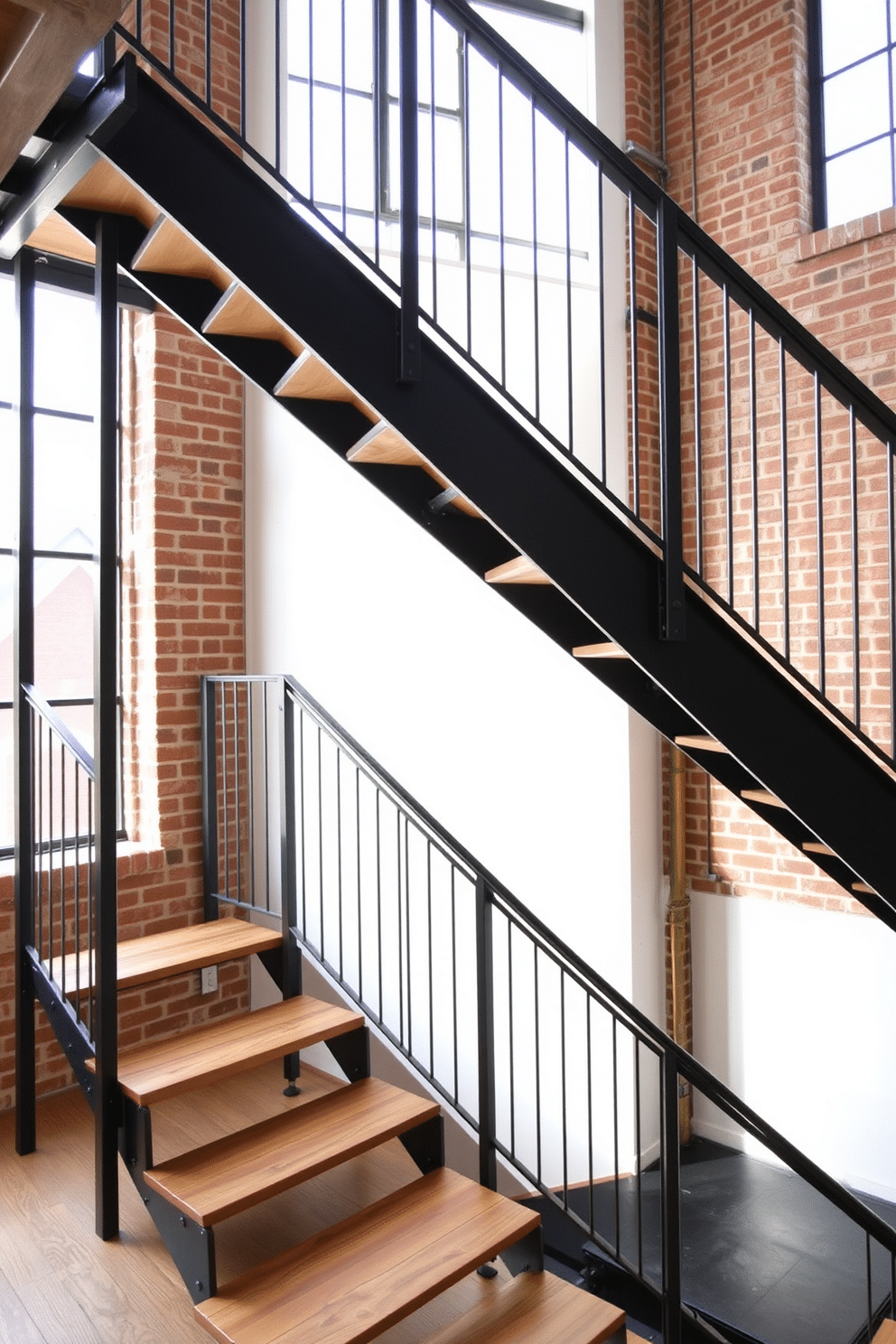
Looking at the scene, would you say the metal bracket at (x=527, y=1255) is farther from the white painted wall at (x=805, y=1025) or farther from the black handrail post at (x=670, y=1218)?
the white painted wall at (x=805, y=1025)

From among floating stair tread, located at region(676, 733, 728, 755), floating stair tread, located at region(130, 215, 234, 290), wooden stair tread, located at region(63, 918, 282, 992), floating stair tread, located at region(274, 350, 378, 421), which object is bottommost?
wooden stair tread, located at region(63, 918, 282, 992)

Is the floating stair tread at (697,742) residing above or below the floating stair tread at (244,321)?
below

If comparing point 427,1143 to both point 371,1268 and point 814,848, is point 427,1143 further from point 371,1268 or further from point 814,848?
point 814,848

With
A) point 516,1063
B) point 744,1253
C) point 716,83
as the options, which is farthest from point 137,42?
point 744,1253

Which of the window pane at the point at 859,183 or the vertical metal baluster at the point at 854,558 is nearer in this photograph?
the vertical metal baluster at the point at 854,558

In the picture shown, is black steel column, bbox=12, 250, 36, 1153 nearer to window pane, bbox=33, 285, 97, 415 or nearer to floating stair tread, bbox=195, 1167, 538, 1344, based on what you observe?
window pane, bbox=33, 285, 97, 415

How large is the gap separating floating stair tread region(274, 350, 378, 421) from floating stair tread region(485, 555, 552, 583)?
1.68 feet

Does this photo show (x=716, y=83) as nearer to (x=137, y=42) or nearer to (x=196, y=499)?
(x=196, y=499)

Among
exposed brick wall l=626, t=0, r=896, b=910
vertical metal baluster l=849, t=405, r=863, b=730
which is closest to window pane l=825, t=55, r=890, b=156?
exposed brick wall l=626, t=0, r=896, b=910

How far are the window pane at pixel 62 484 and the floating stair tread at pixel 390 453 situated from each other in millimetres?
1999

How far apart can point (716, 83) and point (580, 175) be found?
29.1 inches

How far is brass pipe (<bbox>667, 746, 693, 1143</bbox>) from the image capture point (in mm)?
4223

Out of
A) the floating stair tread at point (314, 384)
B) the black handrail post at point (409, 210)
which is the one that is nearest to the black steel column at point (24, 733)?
the floating stair tread at point (314, 384)

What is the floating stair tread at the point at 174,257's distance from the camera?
219 cm
